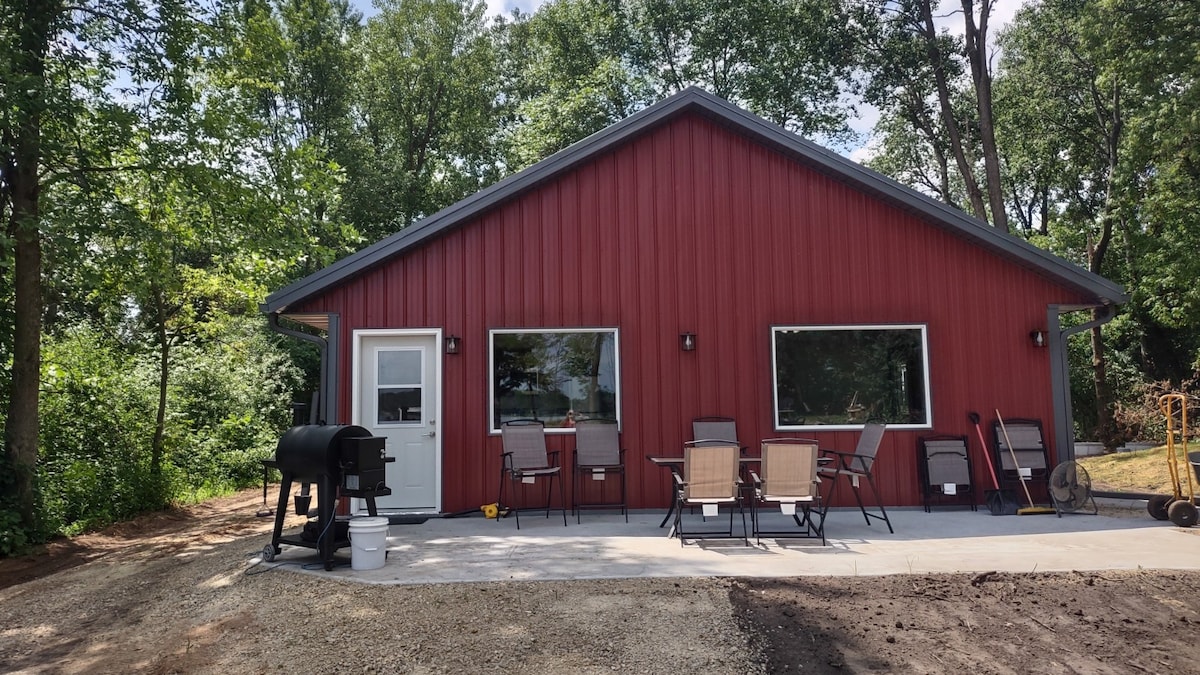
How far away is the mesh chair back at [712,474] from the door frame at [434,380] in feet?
9.45

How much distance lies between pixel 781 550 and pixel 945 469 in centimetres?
278

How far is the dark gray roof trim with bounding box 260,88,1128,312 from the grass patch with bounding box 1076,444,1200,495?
378 centimetres

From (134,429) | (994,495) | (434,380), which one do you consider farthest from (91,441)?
(994,495)

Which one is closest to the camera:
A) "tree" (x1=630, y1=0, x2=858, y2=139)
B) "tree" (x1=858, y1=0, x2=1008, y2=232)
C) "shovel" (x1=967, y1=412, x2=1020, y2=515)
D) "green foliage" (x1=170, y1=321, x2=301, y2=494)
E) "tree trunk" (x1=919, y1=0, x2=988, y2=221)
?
"shovel" (x1=967, y1=412, x2=1020, y2=515)

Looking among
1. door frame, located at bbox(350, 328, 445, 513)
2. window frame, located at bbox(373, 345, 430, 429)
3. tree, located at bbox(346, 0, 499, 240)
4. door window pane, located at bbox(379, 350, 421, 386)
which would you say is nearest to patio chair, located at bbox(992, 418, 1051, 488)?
door frame, located at bbox(350, 328, 445, 513)

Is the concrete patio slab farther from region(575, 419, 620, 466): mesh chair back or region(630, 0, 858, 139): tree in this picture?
region(630, 0, 858, 139): tree

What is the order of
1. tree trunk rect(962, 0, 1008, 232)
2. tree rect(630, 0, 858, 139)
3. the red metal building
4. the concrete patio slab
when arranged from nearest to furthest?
the concrete patio slab
the red metal building
tree trunk rect(962, 0, 1008, 232)
tree rect(630, 0, 858, 139)

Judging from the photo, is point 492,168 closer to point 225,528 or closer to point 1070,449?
point 225,528

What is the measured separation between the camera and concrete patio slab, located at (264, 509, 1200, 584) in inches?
204

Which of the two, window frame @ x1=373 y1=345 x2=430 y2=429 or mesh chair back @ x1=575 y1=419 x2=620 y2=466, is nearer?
mesh chair back @ x1=575 y1=419 x2=620 y2=466

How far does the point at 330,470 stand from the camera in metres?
5.54

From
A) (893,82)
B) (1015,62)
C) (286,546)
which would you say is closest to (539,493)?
(286,546)

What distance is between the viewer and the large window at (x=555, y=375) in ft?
26.1

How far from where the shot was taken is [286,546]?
253 inches
